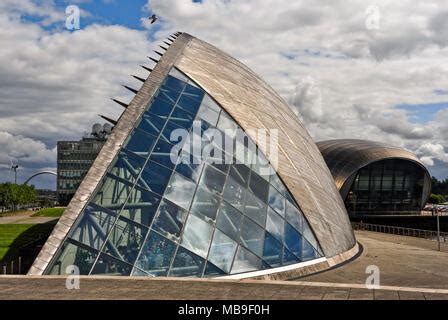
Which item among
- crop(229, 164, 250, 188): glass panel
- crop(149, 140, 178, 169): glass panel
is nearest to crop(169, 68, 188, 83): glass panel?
crop(149, 140, 178, 169): glass panel

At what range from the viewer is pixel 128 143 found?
17625 mm

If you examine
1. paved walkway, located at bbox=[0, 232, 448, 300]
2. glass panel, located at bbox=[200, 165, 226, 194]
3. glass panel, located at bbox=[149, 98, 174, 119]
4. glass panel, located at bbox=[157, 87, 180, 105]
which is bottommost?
paved walkway, located at bbox=[0, 232, 448, 300]

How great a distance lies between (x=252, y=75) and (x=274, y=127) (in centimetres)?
864

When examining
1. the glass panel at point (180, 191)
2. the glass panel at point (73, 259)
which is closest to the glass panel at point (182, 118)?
the glass panel at point (180, 191)

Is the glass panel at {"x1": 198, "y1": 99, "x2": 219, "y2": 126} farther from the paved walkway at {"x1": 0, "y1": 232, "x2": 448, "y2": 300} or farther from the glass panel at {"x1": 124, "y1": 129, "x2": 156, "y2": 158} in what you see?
the paved walkway at {"x1": 0, "y1": 232, "x2": 448, "y2": 300}

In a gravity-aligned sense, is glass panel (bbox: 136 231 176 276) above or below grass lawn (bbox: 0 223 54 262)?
above

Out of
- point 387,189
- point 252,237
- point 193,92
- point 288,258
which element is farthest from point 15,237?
point 387,189

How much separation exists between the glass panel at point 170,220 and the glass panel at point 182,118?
380cm

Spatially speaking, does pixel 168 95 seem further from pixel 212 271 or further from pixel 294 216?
pixel 212 271

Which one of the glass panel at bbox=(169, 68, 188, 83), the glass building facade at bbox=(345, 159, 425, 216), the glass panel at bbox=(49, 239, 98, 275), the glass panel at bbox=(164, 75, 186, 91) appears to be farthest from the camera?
the glass building facade at bbox=(345, 159, 425, 216)

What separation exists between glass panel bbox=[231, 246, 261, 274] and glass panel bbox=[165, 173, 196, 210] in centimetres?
226

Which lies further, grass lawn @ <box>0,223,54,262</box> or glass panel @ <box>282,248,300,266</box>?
grass lawn @ <box>0,223,54,262</box>

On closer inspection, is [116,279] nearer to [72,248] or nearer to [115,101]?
[72,248]

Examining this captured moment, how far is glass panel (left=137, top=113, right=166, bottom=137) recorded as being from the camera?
18.3 m
